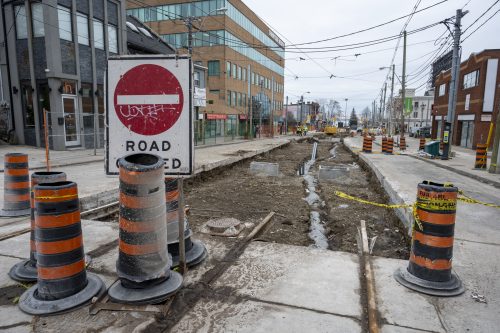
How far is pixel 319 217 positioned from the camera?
8227 mm

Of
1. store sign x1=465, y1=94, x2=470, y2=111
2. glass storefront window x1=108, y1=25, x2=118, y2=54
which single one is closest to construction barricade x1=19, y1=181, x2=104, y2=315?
glass storefront window x1=108, y1=25, x2=118, y2=54

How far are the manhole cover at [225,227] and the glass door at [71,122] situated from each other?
15967 mm

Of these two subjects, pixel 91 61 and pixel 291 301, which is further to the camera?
pixel 91 61

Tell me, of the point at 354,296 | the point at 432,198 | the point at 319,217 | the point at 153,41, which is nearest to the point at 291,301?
A: the point at 354,296

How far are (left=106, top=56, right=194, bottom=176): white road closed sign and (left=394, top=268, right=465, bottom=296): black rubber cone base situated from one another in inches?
108

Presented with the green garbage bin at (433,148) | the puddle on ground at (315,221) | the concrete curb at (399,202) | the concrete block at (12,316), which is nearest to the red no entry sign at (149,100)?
the concrete block at (12,316)

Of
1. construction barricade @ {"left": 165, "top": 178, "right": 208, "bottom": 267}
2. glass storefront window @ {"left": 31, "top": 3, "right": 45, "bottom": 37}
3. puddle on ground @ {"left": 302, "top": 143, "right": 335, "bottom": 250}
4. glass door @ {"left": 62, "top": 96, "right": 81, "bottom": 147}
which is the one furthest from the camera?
glass door @ {"left": 62, "top": 96, "right": 81, "bottom": 147}

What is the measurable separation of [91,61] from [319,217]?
18.7 m

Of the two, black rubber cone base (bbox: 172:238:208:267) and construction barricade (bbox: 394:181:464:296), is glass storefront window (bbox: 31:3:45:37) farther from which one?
construction barricade (bbox: 394:181:464:296)

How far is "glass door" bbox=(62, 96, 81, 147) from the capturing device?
1916 centimetres

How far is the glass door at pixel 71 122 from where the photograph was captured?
19.2 m

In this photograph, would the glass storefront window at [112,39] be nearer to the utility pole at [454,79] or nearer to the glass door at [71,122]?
the glass door at [71,122]

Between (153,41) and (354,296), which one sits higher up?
(153,41)

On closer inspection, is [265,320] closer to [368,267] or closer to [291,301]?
[291,301]
